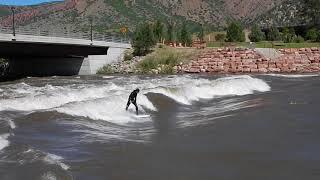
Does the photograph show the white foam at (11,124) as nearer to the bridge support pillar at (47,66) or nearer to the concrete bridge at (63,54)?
the concrete bridge at (63,54)

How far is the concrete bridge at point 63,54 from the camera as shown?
63562 mm

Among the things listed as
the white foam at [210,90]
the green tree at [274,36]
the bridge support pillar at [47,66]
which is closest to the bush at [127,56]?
the bridge support pillar at [47,66]

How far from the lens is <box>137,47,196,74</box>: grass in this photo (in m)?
80.2

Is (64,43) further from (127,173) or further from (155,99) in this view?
(127,173)

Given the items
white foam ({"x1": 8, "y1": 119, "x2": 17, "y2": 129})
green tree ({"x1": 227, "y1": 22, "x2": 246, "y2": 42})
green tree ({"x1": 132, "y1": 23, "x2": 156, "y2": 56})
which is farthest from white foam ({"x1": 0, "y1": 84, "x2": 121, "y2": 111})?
green tree ({"x1": 227, "y1": 22, "x2": 246, "y2": 42})

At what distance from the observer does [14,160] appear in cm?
1459

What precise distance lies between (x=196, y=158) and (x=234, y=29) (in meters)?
96.7

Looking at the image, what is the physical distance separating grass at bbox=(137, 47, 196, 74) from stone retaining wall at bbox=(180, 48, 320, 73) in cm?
139

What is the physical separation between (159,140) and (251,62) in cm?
6314

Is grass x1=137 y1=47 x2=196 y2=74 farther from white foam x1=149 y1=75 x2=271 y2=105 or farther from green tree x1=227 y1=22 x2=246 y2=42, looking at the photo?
white foam x1=149 y1=75 x2=271 y2=105

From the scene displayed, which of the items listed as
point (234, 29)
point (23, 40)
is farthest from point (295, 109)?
point (234, 29)

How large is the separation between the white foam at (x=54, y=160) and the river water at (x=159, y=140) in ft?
0.13

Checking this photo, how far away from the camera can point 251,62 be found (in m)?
80.4

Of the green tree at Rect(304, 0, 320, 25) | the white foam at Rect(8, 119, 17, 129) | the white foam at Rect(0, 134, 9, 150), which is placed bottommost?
the white foam at Rect(8, 119, 17, 129)
